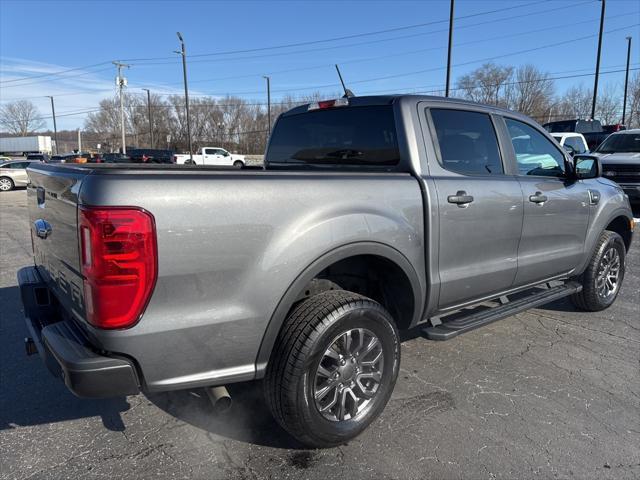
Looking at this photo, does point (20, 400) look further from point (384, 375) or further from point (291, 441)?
point (384, 375)

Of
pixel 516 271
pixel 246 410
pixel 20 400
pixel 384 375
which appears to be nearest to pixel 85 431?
pixel 20 400

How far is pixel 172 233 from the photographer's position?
6.70ft

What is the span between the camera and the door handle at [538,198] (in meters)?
3.75

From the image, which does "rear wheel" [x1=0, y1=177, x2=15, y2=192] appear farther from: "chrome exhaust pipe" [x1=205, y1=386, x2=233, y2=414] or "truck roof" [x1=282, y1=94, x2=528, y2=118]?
"chrome exhaust pipe" [x1=205, y1=386, x2=233, y2=414]

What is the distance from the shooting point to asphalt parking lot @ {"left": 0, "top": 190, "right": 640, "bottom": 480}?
2.55m

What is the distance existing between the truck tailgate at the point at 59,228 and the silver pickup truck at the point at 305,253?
0.07 feet

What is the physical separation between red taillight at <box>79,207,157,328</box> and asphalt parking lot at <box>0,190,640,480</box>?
1.02m

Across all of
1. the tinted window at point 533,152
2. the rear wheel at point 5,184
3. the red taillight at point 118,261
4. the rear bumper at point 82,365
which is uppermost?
the tinted window at point 533,152

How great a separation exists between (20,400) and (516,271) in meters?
3.63

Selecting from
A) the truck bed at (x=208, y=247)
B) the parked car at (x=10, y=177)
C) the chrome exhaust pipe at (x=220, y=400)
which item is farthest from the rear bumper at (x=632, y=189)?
the parked car at (x=10, y=177)

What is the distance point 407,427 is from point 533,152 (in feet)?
8.50

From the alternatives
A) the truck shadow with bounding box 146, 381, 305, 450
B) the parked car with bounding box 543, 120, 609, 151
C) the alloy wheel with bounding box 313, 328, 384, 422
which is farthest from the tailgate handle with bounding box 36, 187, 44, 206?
the parked car with bounding box 543, 120, 609, 151

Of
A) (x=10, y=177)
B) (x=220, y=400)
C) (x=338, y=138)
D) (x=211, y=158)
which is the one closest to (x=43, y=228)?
(x=220, y=400)

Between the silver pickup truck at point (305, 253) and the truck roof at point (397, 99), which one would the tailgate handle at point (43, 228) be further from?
the truck roof at point (397, 99)
